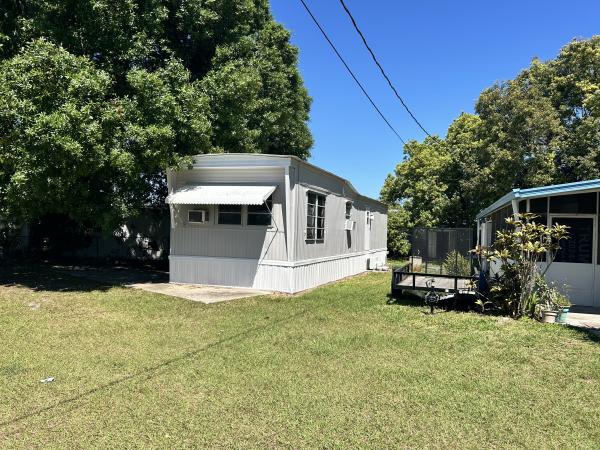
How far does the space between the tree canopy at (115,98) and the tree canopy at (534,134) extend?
11992 mm

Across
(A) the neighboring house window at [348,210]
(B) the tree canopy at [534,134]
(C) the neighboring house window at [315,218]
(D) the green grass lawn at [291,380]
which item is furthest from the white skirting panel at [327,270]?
(B) the tree canopy at [534,134]

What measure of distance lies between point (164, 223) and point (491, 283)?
13900 millimetres

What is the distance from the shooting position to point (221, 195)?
1134 centimetres

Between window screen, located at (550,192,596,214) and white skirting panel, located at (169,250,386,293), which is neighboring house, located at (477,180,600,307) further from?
white skirting panel, located at (169,250,386,293)

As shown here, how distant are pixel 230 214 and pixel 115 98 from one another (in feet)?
14.3

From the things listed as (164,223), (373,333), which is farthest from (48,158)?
(164,223)

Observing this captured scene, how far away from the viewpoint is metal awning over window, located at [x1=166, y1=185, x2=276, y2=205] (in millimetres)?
10812

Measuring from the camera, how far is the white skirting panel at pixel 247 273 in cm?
1145

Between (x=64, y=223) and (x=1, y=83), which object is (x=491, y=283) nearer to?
(x=1, y=83)

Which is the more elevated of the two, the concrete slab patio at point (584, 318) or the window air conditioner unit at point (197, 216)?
the window air conditioner unit at point (197, 216)

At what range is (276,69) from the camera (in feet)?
58.9

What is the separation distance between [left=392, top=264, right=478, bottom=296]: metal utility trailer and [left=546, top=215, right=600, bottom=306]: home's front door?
190 centimetres

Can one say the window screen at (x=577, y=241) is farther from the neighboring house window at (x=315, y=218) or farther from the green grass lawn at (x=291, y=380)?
the neighboring house window at (x=315, y=218)

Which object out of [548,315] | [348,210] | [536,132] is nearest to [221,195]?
[348,210]
